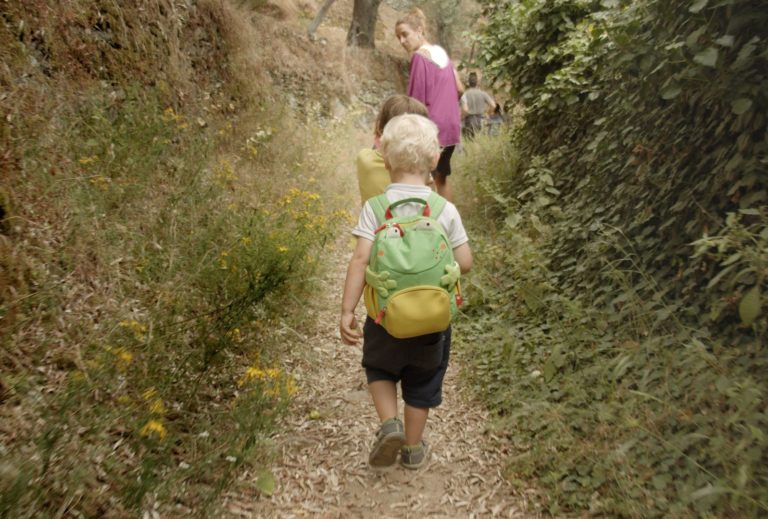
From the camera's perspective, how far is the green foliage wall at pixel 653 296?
205 centimetres

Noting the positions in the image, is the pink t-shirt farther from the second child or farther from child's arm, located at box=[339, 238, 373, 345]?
child's arm, located at box=[339, 238, 373, 345]

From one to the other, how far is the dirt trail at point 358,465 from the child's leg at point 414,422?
18 centimetres

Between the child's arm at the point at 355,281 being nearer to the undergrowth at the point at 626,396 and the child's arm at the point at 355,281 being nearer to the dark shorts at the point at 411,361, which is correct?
the dark shorts at the point at 411,361

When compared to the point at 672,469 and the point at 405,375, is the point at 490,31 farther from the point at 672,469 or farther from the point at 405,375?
the point at 672,469

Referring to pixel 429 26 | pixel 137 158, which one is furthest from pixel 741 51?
pixel 429 26

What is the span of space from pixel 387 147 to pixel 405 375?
1128mm

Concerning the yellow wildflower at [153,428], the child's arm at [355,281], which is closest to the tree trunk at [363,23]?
the child's arm at [355,281]

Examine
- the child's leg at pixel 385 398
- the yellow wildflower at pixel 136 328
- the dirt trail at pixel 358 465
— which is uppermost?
the yellow wildflower at pixel 136 328

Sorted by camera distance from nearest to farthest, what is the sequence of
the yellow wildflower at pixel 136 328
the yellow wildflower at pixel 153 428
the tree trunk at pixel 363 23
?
the yellow wildflower at pixel 153 428 < the yellow wildflower at pixel 136 328 < the tree trunk at pixel 363 23

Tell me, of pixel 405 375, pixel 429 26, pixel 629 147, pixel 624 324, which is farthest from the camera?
pixel 429 26

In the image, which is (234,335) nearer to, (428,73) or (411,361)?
(411,361)

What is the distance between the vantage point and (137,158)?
3.70 metres

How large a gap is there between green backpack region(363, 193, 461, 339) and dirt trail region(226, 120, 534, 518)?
900 mm

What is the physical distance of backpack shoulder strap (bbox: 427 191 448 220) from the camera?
239 centimetres
